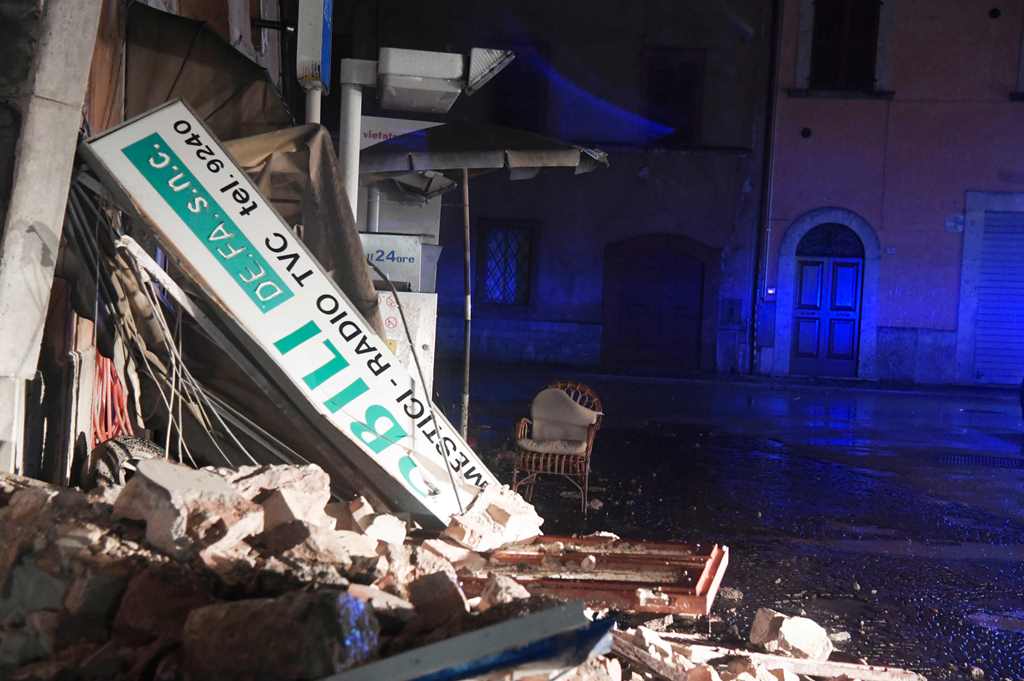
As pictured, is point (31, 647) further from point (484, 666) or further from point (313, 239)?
point (313, 239)

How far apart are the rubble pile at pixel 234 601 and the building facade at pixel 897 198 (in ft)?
58.5

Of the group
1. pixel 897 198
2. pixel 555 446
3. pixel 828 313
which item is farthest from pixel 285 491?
pixel 897 198

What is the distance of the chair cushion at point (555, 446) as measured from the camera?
7.29 meters

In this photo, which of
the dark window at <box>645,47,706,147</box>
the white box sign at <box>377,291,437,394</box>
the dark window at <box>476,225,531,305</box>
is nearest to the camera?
the white box sign at <box>377,291,437,394</box>

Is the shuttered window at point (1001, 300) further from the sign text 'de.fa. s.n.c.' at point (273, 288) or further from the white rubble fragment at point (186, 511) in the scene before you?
the white rubble fragment at point (186, 511)

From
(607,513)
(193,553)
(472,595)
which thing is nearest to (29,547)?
(193,553)

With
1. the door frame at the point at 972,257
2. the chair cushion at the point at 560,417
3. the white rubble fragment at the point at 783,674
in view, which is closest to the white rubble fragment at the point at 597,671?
the white rubble fragment at the point at 783,674

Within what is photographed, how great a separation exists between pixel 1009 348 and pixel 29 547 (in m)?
21.0

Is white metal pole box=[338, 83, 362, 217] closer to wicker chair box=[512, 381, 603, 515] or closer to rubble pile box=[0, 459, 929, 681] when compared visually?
wicker chair box=[512, 381, 603, 515]

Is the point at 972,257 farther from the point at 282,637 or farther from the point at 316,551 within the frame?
the point at 282,637

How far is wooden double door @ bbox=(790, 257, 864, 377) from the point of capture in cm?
2075

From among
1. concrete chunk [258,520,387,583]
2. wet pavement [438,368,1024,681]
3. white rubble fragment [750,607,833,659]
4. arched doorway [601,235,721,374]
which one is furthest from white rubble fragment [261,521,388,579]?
arched doorway [601,235,721,374]

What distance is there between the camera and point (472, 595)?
11.7ft

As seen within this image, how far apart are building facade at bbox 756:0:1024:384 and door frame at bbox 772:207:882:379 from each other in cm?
3
